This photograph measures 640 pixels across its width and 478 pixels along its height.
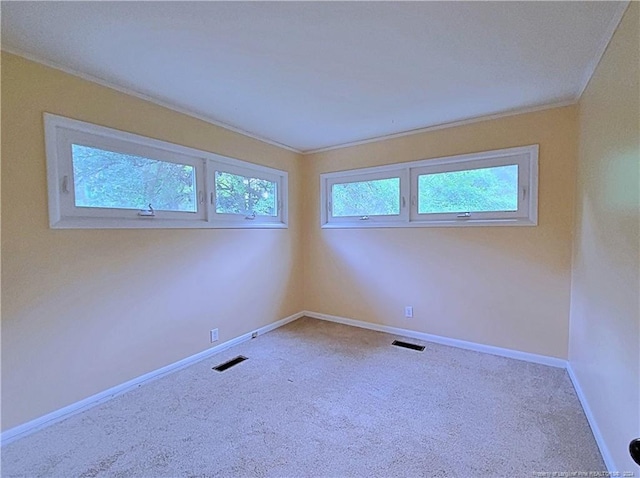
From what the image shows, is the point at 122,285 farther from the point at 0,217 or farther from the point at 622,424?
the point at 622,424

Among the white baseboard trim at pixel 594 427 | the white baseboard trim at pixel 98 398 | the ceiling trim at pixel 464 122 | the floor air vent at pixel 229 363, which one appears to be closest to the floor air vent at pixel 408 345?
the white baseboard trim at pixel 594 427

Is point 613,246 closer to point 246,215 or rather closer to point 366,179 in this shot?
point 366,179

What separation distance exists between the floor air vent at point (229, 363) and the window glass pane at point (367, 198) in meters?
2.00

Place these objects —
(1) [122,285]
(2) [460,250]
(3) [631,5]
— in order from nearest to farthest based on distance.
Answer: (3) [631,5], (1) [122,285], (2) [460,250]

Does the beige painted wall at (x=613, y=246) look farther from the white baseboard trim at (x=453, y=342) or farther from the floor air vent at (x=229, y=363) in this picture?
the floor air vent at (x=229, y=363)

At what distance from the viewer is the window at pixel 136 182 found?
2031 millimetres

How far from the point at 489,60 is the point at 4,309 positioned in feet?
10.6

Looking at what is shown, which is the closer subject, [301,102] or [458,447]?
[458,447]

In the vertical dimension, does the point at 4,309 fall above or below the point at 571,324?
above

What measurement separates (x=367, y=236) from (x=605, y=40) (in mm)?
2471

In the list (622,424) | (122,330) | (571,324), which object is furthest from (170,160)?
(571,324)

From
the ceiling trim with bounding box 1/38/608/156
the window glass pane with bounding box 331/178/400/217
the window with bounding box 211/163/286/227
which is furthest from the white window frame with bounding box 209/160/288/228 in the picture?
the window glass pane with bounding box 331/178/400/217

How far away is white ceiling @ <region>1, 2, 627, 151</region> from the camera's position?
1478mm

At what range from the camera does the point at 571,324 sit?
8.39 feet
